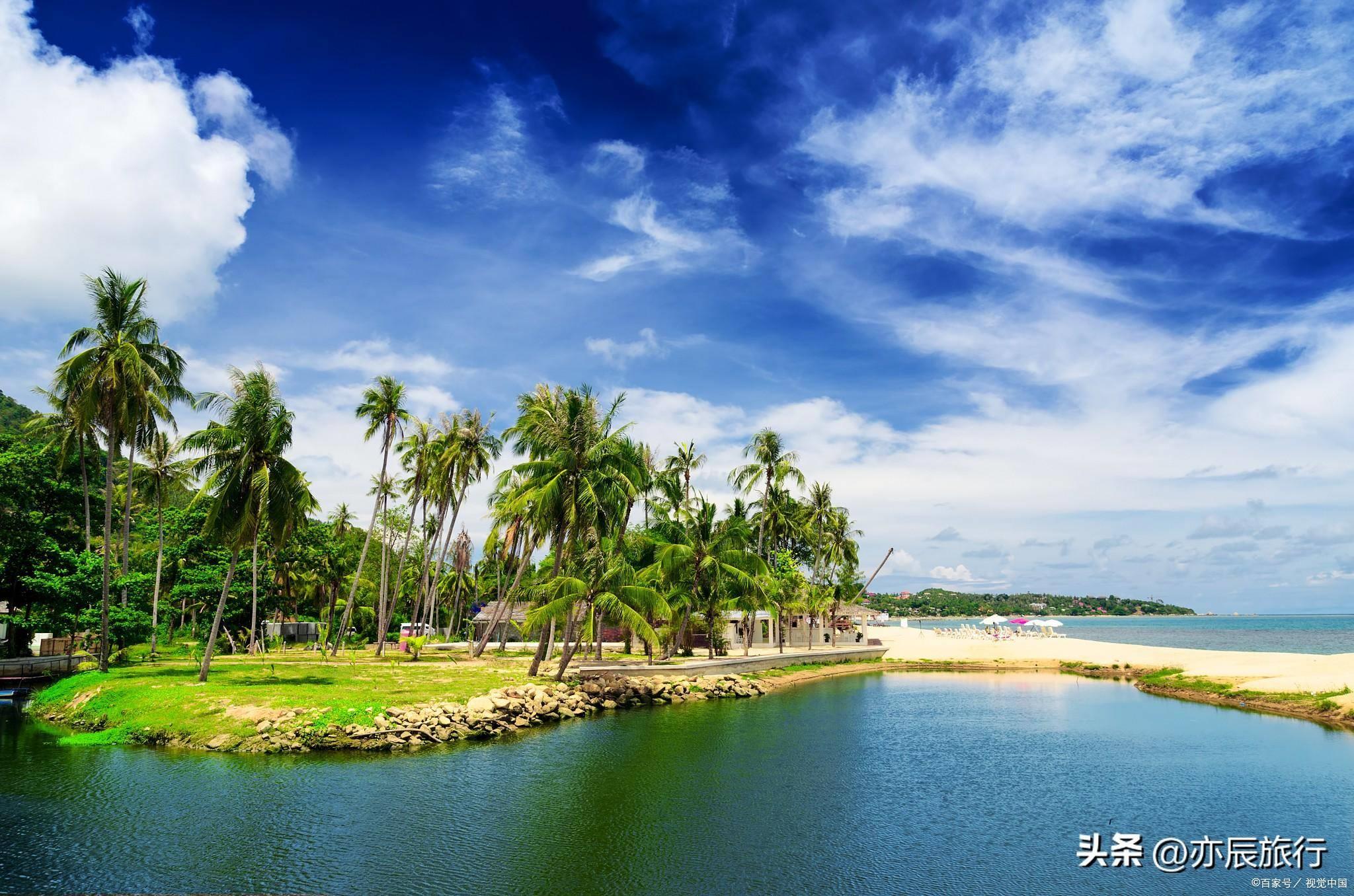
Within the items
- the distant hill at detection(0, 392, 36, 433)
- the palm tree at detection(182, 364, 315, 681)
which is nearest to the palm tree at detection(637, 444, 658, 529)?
the palm tree at detection(182, 364, 315, 681)

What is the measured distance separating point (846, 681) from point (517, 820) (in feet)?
125

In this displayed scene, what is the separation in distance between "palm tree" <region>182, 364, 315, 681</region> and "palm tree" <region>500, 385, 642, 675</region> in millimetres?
10304

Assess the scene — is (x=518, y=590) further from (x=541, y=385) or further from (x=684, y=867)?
(x=684, y=867)

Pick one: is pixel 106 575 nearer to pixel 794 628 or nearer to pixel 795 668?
pixel 795 668

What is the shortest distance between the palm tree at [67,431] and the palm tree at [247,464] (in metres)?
6.21

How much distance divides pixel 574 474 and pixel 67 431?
26.3 m

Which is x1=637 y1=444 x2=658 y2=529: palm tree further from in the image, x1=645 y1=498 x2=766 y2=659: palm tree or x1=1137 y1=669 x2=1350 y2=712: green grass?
x1=1137 y1=669 x2=1350 y2=712: green grass

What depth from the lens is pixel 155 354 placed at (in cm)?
3528

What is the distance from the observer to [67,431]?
1542 inches

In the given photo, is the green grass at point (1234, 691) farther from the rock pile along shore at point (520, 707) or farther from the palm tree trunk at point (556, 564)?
the palm tree trunk at point (556, 564)

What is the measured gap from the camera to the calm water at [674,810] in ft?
50.2

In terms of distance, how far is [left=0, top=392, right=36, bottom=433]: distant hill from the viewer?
257 feet

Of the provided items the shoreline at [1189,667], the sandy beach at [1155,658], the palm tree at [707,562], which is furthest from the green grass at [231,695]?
the sandy beach at [1155,658]

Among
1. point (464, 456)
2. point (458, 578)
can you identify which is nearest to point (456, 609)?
point (458, 578)
